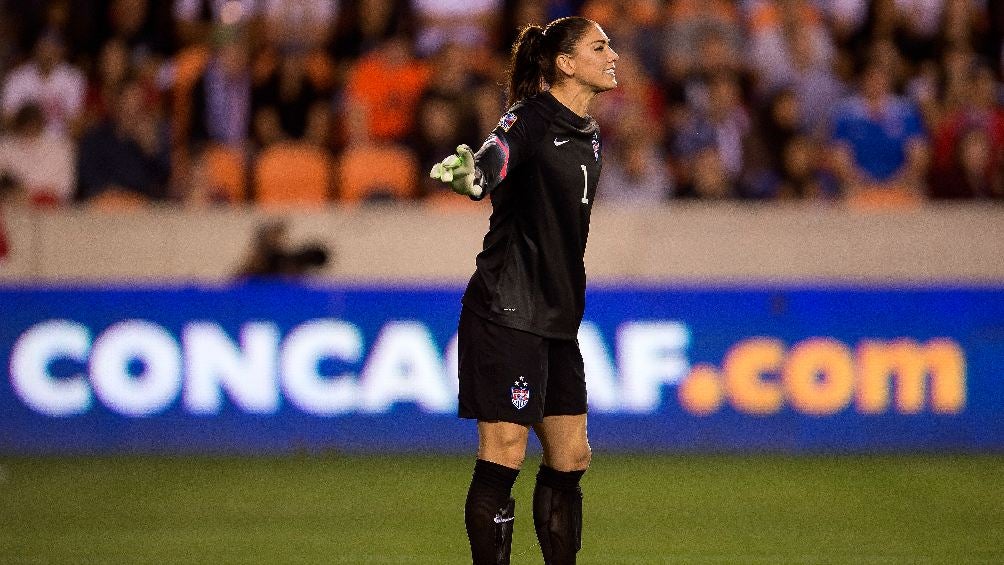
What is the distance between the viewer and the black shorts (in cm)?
525

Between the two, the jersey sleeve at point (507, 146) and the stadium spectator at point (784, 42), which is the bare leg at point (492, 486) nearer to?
the jersey sleeve at point (507, 146)

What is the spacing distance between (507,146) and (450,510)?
3359 millimetres

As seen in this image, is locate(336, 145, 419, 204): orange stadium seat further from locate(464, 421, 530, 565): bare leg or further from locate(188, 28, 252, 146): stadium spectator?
locate(464, 421, 530, 565): bare leg

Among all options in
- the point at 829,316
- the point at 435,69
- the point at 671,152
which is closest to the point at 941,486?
the point at 829,316

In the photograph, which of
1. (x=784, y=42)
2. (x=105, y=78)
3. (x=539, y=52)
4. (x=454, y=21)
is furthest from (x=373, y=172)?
(x=539, y=52)

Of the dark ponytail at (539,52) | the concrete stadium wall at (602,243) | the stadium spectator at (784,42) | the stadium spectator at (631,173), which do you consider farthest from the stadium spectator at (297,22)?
the dark ponytail at (539,52)

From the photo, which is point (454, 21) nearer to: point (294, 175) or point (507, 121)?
point (294, 175)

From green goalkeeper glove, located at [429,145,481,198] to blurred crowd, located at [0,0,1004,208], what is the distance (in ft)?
21.6

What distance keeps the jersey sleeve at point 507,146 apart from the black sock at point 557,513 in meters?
1.09

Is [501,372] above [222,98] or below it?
below

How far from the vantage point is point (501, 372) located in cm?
525

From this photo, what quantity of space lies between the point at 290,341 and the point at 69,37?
13.9ft

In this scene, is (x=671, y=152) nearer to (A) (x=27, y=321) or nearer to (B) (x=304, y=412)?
(B) (x=304, y=412)

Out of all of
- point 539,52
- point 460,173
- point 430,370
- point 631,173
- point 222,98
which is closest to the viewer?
point 460,173
